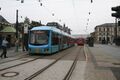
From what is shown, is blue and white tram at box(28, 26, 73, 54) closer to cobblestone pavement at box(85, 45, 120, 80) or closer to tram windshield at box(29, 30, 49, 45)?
tram windshield at box(29, 30, 49, 45)

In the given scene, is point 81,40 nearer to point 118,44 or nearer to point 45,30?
point 118,44

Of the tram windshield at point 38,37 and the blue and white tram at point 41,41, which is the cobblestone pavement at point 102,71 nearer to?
the blue and white tram at point 41,41

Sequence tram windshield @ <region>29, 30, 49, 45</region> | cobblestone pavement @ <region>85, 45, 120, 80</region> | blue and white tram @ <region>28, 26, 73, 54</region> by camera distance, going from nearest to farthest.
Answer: cobblestone pavement @ <region>85, 45, 120, 80</region>, blue and white tram @ <region>28, 26, 73, 54</region>, tram windshield @ <region>29, 30, 49, 45</region>

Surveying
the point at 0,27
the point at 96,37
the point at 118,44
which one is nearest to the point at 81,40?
the point at 118,44

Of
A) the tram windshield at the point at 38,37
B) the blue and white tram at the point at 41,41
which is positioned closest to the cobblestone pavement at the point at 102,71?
the blue and white tram at the point at 41,41

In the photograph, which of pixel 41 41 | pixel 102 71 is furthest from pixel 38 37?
pixel 102 71

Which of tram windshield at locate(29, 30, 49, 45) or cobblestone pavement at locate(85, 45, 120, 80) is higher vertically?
tram windshield at locate(29, 30, 49, 45)

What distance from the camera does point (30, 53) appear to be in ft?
86.6

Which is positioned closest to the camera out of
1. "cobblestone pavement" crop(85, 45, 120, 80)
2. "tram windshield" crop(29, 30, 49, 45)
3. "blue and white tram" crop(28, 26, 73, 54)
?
"cobblestone pavement" crop(85, 45, 120, 80)

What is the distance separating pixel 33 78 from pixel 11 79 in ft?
3.03

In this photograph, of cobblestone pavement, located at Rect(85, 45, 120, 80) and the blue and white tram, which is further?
the blue and white tram

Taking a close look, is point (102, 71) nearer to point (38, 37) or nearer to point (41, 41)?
point (41, 41)

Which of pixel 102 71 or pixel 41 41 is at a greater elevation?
pixel 41 41

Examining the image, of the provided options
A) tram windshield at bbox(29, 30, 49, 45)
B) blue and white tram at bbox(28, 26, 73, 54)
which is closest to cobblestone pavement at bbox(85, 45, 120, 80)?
blue and white tram at bbox(28, 26, 73, 54)
